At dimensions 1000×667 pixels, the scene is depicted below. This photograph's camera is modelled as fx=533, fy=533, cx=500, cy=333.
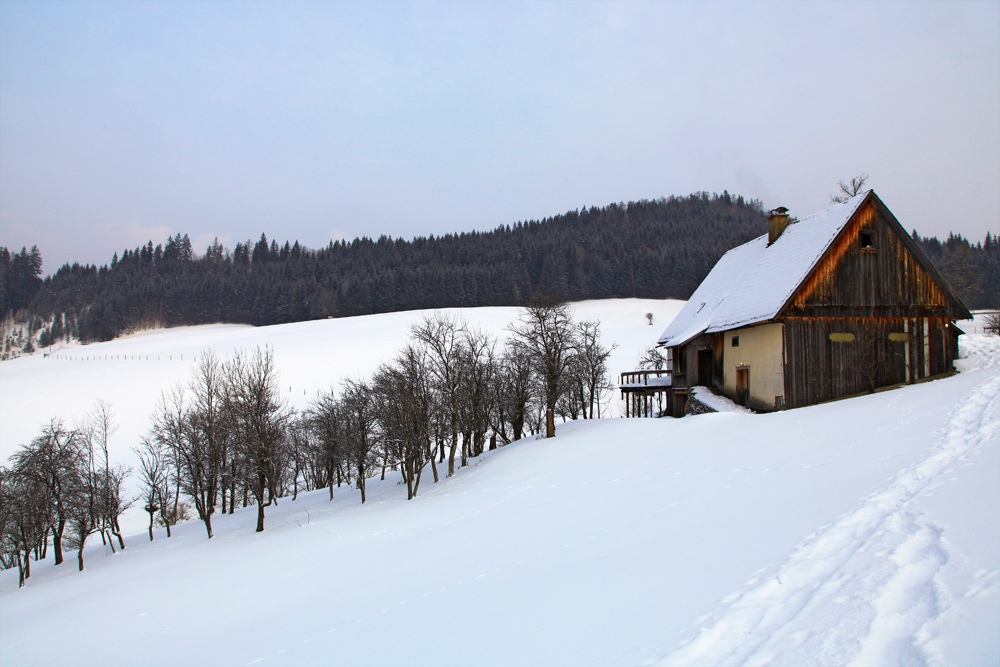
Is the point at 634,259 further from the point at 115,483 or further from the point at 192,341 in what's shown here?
the point at 115,483

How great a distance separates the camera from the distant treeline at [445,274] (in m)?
102

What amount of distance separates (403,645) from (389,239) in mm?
131868

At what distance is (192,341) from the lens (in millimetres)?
84875

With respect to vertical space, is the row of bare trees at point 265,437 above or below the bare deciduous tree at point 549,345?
below

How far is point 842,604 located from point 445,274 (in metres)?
102

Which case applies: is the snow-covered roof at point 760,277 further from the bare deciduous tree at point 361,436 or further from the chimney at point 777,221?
the bare deciduous tree at point 361,436

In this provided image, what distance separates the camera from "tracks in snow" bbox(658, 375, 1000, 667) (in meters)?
4.43

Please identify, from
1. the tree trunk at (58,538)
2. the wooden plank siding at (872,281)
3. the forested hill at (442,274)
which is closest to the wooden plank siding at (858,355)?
the wooden plank siding at (872,281)

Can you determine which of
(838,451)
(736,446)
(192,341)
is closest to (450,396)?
(736,446)

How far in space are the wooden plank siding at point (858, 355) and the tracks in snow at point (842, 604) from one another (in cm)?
1650

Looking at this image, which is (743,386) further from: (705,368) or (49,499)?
(49,499)

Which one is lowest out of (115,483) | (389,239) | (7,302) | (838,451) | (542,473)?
(115,483)

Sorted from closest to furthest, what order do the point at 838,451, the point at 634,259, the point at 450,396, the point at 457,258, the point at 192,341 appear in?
the point at 838,451
the point at 450,396
the point at 192,341
the point at 634,259
the point at 457,258

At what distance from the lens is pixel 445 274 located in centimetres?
10538
